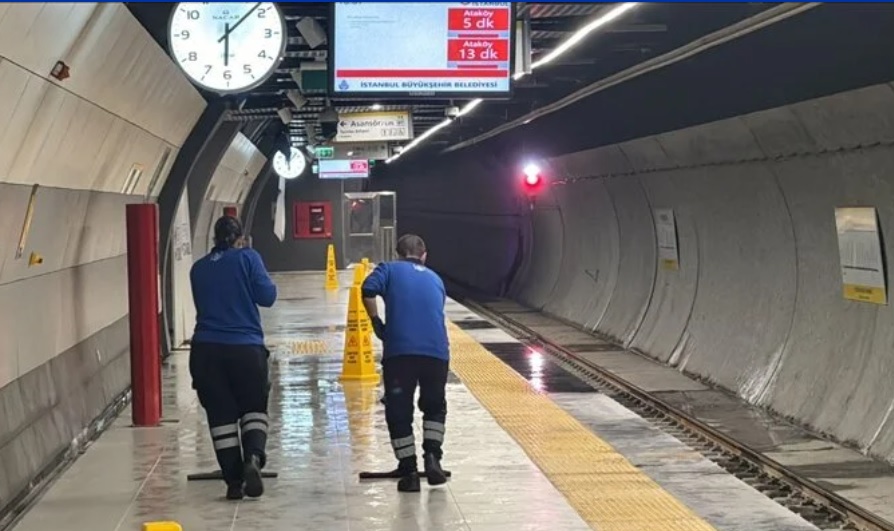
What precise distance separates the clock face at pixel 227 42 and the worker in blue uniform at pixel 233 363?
2508mm

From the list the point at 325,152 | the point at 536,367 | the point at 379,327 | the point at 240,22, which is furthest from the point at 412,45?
the point at 325,152

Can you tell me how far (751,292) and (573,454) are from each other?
627 centimetres

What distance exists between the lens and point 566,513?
7.18 metres

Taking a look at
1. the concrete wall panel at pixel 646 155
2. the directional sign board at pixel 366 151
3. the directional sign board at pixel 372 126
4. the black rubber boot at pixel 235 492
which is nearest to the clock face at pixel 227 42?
the black rubber boot at pixel 235 492

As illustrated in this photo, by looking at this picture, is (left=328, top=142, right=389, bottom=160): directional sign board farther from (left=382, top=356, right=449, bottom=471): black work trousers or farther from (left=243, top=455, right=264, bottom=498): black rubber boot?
(left=243, top=455, right=264, bottom=498): black rubber boot

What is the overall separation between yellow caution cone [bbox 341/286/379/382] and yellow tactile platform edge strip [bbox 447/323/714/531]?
3.50ft

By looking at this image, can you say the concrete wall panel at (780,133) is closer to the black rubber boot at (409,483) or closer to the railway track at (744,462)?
the railway track at (744,462)

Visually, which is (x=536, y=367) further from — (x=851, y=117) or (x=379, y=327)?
(x=379, y=327)

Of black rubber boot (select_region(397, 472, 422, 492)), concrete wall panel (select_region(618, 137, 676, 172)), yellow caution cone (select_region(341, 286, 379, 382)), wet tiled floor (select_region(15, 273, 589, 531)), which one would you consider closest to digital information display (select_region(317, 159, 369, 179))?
concrete wall panel (select_region(618, 137, 676, 172))

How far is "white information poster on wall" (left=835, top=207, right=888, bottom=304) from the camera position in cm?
1093

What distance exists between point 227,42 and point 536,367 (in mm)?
8044

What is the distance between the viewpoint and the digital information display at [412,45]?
1059 cm

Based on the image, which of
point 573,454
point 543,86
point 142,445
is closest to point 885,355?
point 573,454

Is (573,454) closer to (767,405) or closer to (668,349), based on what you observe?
(767,405)
